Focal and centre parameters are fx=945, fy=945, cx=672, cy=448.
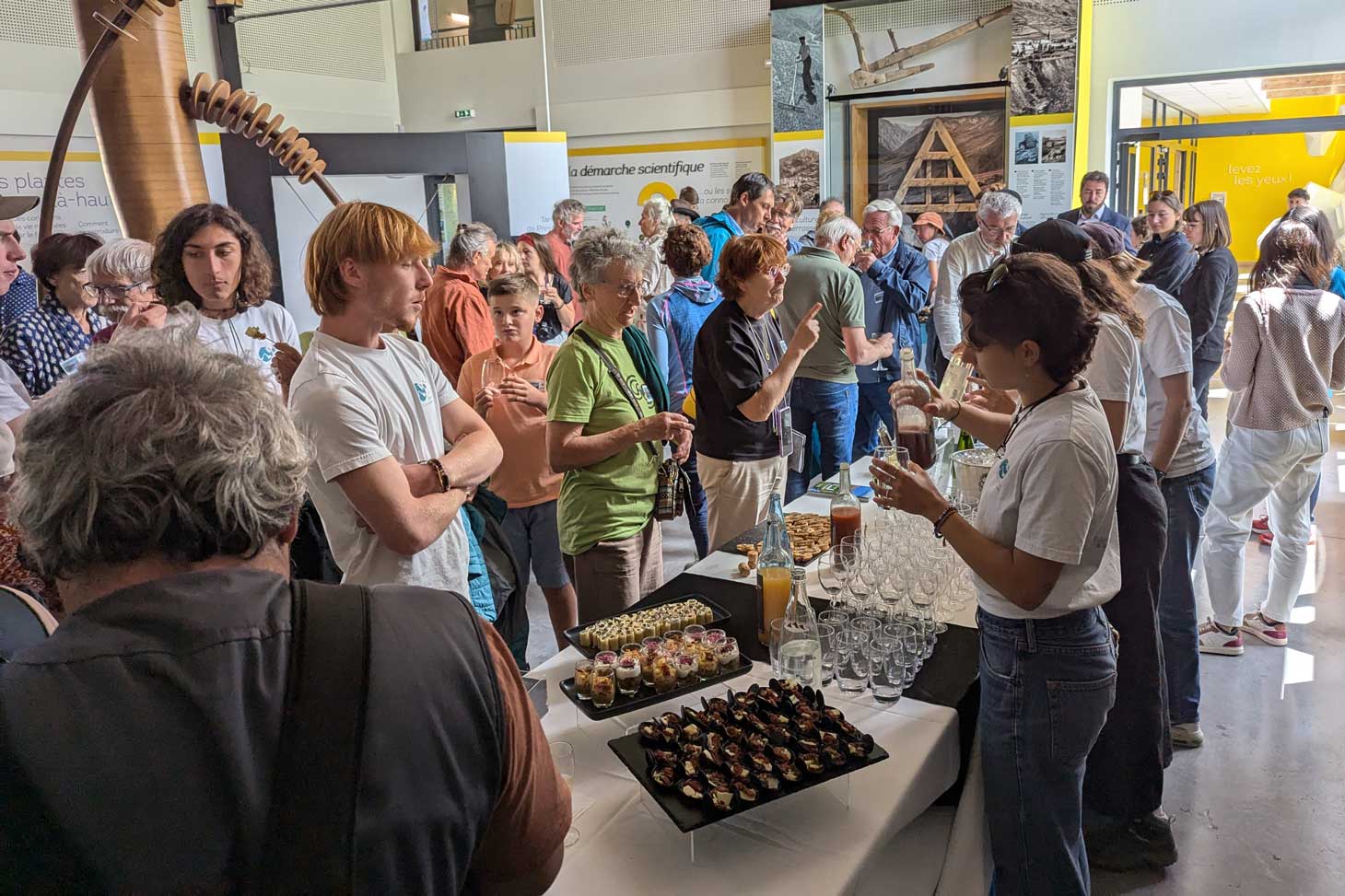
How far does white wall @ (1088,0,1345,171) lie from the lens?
24.5ft

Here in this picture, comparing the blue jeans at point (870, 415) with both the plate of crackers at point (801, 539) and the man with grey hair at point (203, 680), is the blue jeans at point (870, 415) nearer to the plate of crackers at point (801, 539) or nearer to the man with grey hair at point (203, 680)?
the plate of crackers at point (801, 539)

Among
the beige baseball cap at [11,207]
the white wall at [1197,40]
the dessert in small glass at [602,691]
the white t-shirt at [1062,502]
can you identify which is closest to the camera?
the white t-shirt at [1062,502]

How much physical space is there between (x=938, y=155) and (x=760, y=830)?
8888 mm

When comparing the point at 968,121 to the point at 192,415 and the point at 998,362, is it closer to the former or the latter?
the point at 998,362

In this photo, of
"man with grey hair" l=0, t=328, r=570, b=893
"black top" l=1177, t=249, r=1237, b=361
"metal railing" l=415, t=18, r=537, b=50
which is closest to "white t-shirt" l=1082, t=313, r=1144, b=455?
"man with grey hair" l=0, t=328, r=570, b=893

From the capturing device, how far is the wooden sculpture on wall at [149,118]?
354cm

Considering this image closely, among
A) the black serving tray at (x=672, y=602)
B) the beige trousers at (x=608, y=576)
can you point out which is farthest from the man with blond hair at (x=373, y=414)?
the beige trousers at (x=608, y=576)

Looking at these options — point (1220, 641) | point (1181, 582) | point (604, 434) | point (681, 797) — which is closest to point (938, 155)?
point (1220, 641)

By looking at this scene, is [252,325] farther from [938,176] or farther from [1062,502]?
[938,176]

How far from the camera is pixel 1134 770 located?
95.9 inches

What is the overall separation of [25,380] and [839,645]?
8.97 ft

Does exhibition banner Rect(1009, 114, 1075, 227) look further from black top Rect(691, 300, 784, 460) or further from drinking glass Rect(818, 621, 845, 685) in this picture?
drinking glass Rect(818, 621, 845, 685)

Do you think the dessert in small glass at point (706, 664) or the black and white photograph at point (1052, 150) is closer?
the dessert in small glass at point (706, 664)

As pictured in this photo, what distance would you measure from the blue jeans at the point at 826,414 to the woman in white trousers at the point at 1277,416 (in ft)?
4.99
